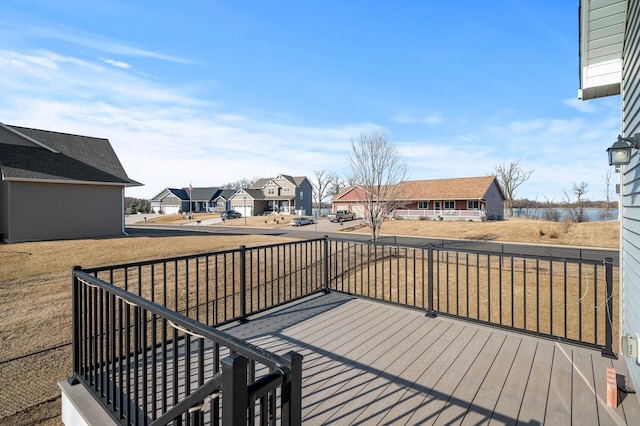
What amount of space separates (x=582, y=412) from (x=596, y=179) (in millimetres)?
36611

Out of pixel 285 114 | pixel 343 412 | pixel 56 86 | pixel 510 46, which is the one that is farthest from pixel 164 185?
pixel 343 412

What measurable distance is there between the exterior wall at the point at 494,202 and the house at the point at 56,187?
98.0 ft

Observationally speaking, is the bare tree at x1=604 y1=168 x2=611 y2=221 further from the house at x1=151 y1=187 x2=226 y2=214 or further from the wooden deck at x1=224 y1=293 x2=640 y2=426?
the house at x1=151 y1=187 x2=226 y2=214

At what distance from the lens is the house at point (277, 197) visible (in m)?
44.5

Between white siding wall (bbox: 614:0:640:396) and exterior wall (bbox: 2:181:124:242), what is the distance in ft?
62.8

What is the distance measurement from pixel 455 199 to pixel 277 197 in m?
23.8

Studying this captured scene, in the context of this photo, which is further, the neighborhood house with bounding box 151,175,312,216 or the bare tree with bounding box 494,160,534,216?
the neighborhood house with bounding box 151,175,312,216

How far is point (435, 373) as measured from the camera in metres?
2.70

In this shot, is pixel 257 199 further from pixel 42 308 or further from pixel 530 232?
pixel 42 308

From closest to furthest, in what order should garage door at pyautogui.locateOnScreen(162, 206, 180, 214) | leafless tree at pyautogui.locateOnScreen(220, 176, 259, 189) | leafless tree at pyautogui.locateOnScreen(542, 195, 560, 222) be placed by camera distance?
leafless tree at pyautogui.locateOnScreen(542, 195, 560, 222), garage door at pyautogui.locateOnScreen(162, 206, 180, 214), leafless tree at pyautogui.locateOnScreen(220, 176, 259, 189)

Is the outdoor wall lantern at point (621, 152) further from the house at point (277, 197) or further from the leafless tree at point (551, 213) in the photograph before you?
the house at point (277, 197)

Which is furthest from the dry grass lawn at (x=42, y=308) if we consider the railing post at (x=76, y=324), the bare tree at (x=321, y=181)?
the bare tree at (x=321, y=181)

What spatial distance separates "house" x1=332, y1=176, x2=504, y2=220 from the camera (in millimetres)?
30763

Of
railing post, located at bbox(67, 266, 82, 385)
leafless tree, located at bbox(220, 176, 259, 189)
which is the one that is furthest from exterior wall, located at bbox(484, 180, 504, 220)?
leafless tree, located at bbox(220, 176, 259, 189)
